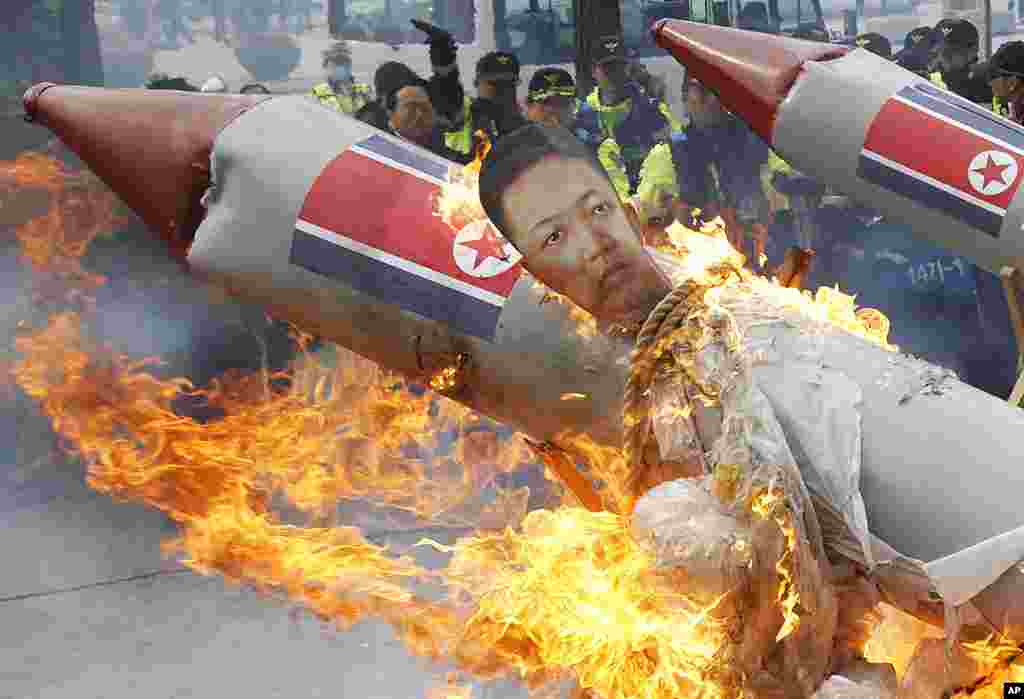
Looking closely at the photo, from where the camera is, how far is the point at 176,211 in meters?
4.66

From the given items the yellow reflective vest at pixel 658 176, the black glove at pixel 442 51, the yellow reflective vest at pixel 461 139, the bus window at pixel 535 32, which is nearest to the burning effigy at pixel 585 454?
the yellow reflective vest at pixel 461 139

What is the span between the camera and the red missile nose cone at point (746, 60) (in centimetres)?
570

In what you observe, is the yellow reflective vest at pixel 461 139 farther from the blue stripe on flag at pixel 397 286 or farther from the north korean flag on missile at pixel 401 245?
the blue stripe on flag at pixel 397 286

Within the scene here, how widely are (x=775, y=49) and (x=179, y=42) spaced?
3.34 metres

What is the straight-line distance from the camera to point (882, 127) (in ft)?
18.7

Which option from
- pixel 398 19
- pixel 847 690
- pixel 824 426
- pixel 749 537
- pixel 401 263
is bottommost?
pixel 847 690

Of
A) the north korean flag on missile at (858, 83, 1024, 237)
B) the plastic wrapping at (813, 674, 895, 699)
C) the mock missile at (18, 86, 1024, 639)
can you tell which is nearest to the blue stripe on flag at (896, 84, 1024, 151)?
the north korean flag on missile at (858, 83, 1024, 237)

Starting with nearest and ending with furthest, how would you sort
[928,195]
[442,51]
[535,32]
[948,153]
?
[948,153] < [928,195] < [442,51] < [535,32]

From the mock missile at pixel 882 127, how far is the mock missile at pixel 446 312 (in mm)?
1630

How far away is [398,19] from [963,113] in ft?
11.1

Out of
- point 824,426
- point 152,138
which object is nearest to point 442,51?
point 152,138

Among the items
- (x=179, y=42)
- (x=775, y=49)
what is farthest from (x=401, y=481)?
(x=179, y=42)

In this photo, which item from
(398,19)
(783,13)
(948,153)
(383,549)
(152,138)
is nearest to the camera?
(152,138)

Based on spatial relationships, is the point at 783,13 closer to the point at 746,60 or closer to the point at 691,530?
the point at 746,60
